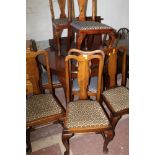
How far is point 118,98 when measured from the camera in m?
1.96

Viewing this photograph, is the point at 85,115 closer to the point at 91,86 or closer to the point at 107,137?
the point at 107,137

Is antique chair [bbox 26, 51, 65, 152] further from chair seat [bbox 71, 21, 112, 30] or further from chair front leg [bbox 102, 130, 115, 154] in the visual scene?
chair seat [bbox 71, 21, 112, 30]

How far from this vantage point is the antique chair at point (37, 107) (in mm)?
1715

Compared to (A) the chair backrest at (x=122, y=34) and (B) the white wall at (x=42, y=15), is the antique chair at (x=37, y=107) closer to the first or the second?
(B) the white wall at (x=42, y=15)

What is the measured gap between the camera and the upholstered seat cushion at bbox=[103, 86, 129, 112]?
1876 mm

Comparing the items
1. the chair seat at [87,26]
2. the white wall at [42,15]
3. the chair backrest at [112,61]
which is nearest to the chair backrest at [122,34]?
the white wall at [42,15]

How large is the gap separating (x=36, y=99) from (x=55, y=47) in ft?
3.48

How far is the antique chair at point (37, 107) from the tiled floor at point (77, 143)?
0.16 metres

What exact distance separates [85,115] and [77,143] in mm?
412

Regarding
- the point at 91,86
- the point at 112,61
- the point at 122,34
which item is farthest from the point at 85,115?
the point at 122,34
